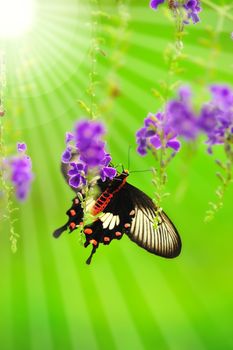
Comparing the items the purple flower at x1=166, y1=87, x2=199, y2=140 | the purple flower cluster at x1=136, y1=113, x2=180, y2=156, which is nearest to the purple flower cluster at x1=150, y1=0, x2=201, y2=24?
the purple flower cluster at x1=136, y1=113, x2=180, y2=156

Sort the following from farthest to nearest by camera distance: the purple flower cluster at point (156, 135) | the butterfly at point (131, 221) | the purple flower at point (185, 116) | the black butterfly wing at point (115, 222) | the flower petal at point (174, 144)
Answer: the black butterfly wing at point (115, 222)
the butterfly at point (131, 221)
the flower petal at point (174, 144)
the purple flower cluster at point (156, 135)
the purple flower at point (185, 116)

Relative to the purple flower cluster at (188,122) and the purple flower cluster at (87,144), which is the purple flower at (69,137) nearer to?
the purple flower cluster at (87,144)

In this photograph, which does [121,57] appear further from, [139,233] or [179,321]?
[179,321]

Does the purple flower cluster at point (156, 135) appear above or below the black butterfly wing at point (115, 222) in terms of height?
below

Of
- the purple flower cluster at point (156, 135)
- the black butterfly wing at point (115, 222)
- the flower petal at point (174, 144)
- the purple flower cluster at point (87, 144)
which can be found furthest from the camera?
the black butterfly wing at point (115, 222)

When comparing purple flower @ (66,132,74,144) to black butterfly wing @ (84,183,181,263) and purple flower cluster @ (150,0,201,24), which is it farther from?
black butterfly wing @ (84,183,181,263)

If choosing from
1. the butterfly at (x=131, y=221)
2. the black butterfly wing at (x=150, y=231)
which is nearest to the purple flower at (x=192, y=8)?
the butterfly at (x=131, y=221)

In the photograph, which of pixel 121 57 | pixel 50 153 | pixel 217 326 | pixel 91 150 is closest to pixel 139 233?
pixel 91 150
